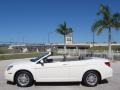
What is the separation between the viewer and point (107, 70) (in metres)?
11.6

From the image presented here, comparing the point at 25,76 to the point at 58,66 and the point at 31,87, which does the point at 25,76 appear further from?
the point at 58,66

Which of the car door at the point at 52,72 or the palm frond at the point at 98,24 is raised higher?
the palm frond at the point at 98,24

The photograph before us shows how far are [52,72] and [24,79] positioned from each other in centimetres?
114

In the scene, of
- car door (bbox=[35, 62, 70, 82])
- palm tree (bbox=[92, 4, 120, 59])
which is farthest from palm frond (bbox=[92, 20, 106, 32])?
car door (bbox=[35, 62, 70, 82])

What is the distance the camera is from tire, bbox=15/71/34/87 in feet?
36.9

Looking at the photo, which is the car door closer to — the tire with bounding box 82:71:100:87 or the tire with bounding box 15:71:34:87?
the tire with bounding box 15:71:34:87

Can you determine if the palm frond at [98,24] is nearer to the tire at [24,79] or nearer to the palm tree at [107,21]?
the palm tree at [107,21]

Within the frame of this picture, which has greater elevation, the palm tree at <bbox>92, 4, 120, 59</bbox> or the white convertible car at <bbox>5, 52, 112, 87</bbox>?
the palm tree at <bbox>92, 4, 120, 59</bbox>

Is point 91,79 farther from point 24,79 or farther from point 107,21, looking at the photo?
point 107,21

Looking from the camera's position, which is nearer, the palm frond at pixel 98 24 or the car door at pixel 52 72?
the car door at pixel 52 72

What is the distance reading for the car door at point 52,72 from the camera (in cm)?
1123

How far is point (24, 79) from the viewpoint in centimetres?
1124

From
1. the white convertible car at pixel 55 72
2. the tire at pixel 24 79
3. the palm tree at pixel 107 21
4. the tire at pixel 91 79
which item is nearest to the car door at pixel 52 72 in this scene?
the white convertible car at pixel 55 72

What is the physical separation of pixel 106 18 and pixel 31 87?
74.1ft
